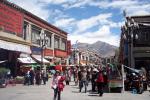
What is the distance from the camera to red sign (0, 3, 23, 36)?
38.3 metres

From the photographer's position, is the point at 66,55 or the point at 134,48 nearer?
the point at 134,48

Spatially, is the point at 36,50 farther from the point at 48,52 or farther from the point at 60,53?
the point at 60,53

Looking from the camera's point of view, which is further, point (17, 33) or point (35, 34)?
point (35, 34)

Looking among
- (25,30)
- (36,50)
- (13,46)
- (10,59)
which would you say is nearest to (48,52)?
(36,50)

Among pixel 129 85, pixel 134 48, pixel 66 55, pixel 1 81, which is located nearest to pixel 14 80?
pixel 1 81

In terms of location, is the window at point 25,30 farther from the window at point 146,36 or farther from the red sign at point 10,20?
the window at point 146,36

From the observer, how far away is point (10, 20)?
131ft

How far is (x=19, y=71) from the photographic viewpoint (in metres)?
43.6

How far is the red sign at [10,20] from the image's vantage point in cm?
3831

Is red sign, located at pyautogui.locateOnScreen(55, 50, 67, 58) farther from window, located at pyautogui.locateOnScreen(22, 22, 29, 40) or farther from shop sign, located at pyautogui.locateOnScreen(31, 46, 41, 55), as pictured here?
window, located at pyautogui.locateOnScreen(22, 22, 29, 40)

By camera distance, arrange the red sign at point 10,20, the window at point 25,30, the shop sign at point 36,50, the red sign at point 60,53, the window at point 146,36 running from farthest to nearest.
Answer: the red sign at point 60,53, the shop sign at point 36,50, the window at point 146,36, the window at point 25,30, the red sign at point 10,20

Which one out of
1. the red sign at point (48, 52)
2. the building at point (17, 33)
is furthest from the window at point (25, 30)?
the red sign at point (48, 52)

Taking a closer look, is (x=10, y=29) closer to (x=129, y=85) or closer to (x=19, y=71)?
(x=19, y=71)

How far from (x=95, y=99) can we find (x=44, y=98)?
289 centimetres
